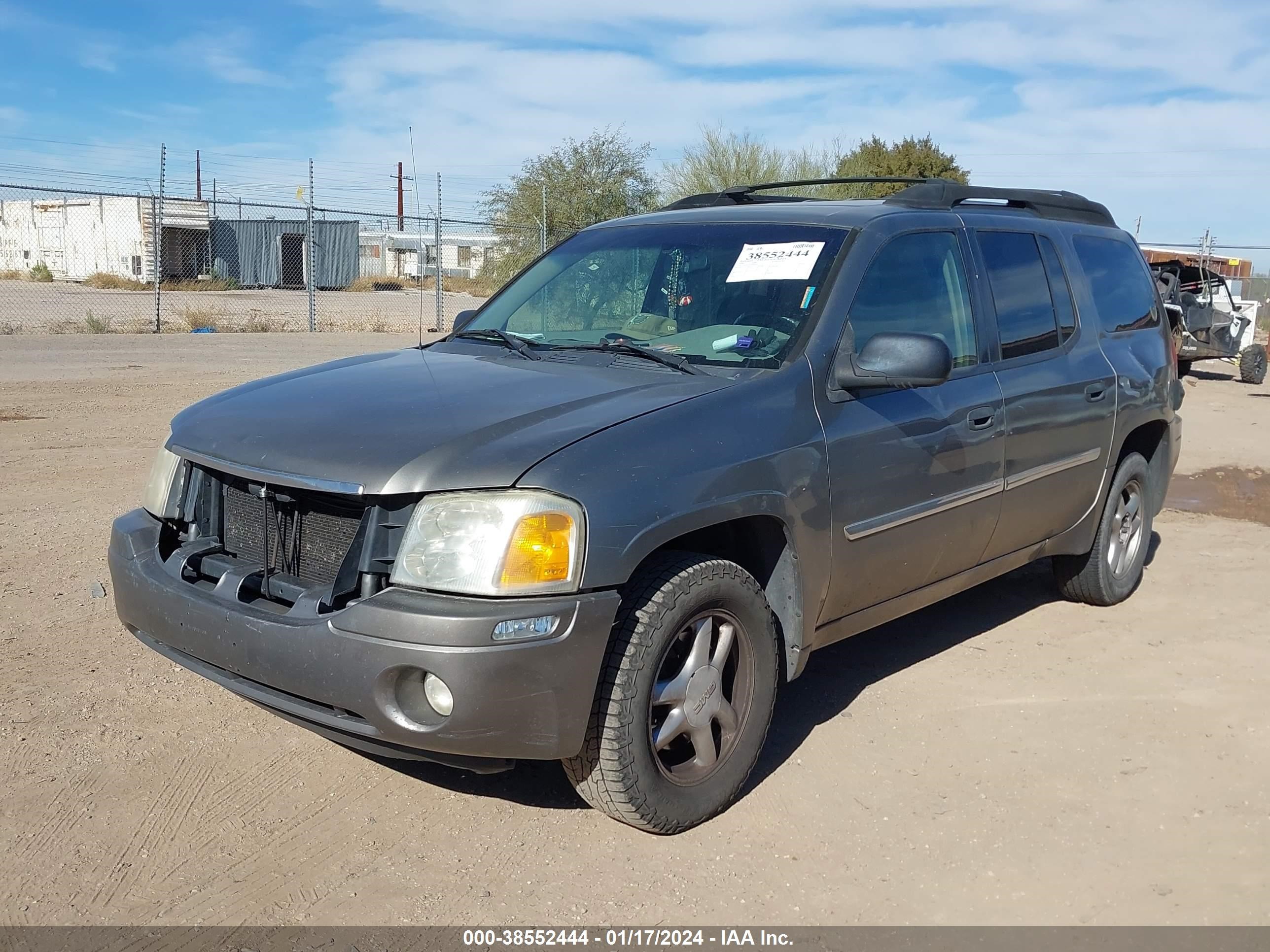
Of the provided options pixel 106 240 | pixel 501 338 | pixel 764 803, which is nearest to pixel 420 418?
pixel 501 338

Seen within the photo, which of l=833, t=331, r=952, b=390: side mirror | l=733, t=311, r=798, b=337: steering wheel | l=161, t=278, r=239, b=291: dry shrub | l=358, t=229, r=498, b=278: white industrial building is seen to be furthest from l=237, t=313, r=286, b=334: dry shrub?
l=833, t=331, r=952, b=390: side mirror

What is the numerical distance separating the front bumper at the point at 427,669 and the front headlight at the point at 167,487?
60 centimetres

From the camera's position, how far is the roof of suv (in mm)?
4246

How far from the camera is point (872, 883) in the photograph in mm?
3154

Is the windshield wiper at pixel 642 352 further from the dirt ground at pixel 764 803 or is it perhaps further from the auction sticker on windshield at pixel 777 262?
the dirt ground at pixel 764 803

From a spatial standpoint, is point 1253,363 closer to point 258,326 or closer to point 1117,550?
point 1117,550

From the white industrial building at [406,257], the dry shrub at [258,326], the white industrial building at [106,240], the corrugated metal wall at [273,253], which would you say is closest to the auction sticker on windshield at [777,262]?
the dry shrub at [258,326]

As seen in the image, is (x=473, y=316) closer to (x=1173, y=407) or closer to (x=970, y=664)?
(x=970, y=664)

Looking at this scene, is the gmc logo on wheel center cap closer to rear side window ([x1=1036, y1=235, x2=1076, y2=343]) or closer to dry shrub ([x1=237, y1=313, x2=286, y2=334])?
rear side window ([x1=1036, y1=235, x2=1076, y2=343])

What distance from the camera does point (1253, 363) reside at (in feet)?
57.8

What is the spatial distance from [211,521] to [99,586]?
2025mm

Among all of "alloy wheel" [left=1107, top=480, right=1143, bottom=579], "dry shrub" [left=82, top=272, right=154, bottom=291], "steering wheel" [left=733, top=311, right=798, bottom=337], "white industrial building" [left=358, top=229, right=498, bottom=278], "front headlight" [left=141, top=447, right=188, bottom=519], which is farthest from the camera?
"white industrial building" [left=358, top=229, right=498, bottom=278]

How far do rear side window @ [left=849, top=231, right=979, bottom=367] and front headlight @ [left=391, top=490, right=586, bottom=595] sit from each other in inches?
56.5

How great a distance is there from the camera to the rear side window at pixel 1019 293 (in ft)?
15.0
